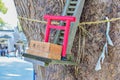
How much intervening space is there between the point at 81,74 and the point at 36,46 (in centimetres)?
26

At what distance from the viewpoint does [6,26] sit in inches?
679

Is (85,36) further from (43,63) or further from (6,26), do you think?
(6,26)

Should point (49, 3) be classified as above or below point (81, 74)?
above

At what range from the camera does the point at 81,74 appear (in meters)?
1.14

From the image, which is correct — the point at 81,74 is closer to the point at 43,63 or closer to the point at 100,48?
the point at 100,48

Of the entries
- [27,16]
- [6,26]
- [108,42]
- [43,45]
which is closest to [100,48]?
[108,42]

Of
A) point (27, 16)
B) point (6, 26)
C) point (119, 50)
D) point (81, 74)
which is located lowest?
point (6, 26)

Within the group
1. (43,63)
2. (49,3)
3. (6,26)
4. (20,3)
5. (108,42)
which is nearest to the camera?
(43,63)

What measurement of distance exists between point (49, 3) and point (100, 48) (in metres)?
0.32

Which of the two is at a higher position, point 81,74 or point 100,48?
point 100,48

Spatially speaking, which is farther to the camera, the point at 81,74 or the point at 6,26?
the point at 6,26

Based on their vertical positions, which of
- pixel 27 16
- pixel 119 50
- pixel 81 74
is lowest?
pixel 81 74

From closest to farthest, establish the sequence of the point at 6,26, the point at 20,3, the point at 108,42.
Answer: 1. the point at 108,42
2. the point at 20,3
3. the point at 6,26

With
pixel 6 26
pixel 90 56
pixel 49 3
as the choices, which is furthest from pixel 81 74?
pixel 6 26
